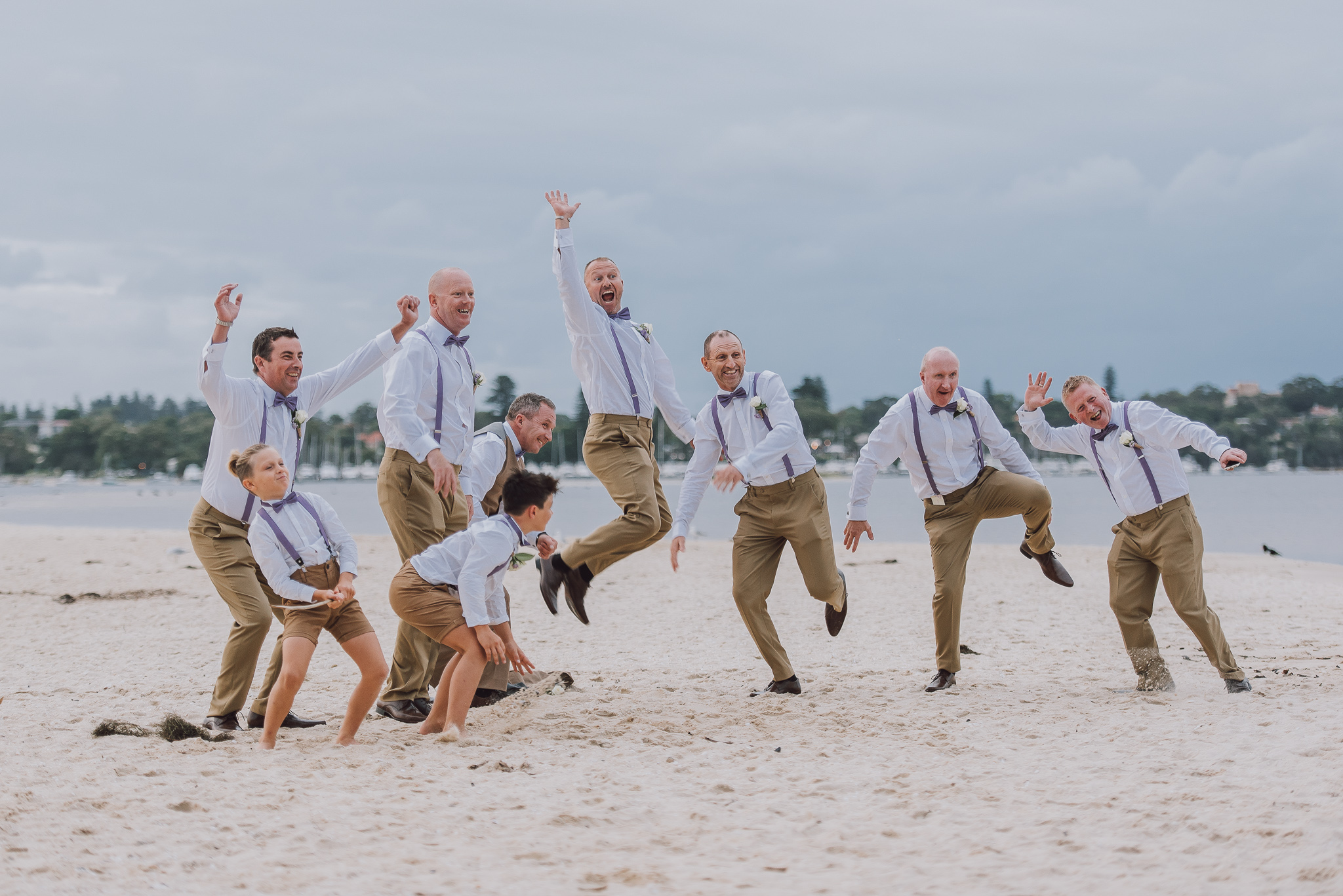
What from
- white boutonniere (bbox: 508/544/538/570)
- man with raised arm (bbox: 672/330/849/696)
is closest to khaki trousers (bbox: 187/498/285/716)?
white boutonniere (bbox: 508/544/538/570)

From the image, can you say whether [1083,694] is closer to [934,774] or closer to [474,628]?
[934,774]

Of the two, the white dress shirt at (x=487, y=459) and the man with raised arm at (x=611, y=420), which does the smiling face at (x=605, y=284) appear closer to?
the man with raised arm at (x=611, y=420)

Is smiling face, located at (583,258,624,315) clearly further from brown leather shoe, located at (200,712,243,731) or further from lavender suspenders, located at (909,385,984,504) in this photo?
brown leather shoe, located at (200,712,243,731)

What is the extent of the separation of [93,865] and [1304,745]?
595cm

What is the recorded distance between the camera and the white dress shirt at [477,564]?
235 inches

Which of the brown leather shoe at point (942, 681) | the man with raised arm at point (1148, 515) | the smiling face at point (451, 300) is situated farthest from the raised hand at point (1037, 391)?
the smiling face at point (451, 300)

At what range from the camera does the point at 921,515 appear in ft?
202

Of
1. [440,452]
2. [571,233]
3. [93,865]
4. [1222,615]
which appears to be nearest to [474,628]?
[440,452]

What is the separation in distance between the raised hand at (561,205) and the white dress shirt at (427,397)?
112cm

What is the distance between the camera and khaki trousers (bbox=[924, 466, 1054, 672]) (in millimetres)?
7762

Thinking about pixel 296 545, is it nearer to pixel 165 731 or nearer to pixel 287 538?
pixel 287 538

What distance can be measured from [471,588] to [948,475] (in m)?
3.73

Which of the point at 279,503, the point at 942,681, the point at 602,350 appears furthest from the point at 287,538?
the point at 942,681

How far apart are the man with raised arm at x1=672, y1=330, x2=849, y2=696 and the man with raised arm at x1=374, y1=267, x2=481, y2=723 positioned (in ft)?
5.49
